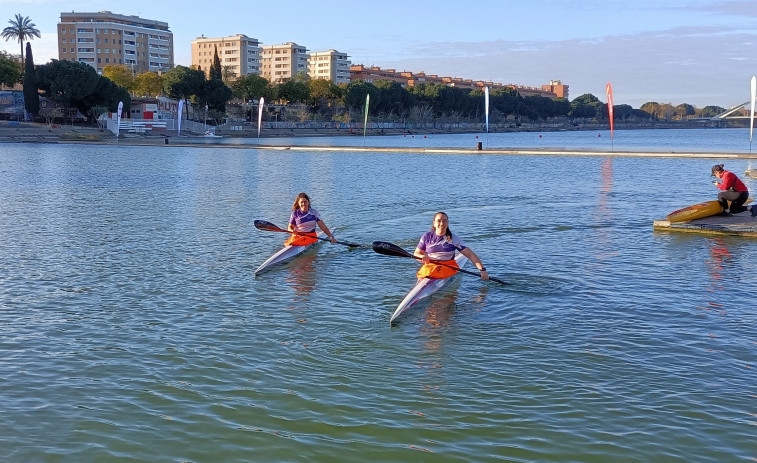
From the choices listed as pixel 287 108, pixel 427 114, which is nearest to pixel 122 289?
pixel 287 108

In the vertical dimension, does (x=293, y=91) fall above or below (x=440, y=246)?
above

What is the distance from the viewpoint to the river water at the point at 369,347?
797 cm

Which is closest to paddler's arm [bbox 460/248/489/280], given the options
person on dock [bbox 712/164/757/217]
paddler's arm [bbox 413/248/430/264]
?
paddler's arm [bbox 413/248/430/264]

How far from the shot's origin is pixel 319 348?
10883 millimetres

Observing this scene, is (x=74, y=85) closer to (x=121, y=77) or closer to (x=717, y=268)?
(x=121, y=77)

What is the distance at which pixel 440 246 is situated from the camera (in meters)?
13.9

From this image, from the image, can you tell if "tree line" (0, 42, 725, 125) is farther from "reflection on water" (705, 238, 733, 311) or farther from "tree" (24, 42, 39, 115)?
"reflection on water" (705, 238, 733, 311)

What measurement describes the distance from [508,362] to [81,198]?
2585 cm

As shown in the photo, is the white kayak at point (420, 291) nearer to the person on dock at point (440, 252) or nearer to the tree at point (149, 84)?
the person on dock at point (440, 252)

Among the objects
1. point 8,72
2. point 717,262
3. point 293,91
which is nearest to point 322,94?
point 293,91

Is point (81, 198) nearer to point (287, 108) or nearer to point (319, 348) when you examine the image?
point (319, 348)

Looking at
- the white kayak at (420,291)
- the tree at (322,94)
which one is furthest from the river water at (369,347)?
the tree at (322,94)

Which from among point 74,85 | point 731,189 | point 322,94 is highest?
point 322,94

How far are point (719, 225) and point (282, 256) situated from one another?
497 inches
